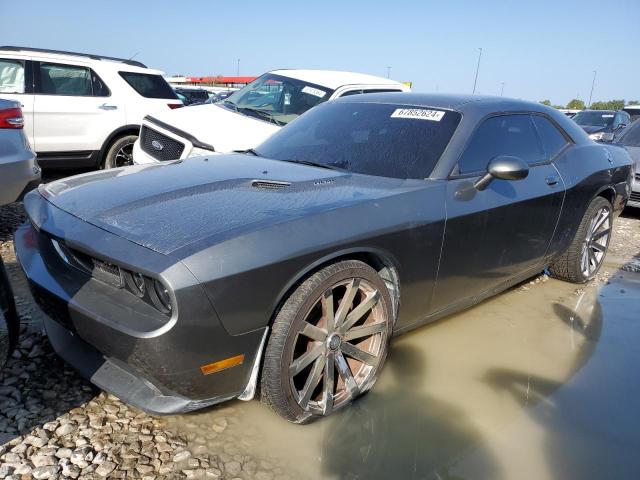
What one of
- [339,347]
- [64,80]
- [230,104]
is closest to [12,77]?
[64,80]

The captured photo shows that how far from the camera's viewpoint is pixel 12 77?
6051 millimetres

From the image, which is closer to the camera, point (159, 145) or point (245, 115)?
point (159, 145)

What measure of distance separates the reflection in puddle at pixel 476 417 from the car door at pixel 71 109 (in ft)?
16.6

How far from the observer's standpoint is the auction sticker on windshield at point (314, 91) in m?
5.98

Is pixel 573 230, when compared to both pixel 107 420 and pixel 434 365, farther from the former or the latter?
pixel 107 420

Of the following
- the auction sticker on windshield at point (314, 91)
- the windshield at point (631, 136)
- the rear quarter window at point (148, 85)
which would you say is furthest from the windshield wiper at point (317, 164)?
the windshield at point (631, 136)

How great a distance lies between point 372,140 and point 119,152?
4683mm

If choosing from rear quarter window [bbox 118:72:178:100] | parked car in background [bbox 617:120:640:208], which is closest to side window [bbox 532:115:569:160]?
parked car in background [bbox 617:120:640:208]

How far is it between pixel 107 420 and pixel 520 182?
2729 mm

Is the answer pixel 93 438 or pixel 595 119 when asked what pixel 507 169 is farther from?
pixel 595 119

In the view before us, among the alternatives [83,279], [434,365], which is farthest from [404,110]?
[83,279]

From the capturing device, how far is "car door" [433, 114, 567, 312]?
2.82 metres

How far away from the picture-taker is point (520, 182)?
10.7ft

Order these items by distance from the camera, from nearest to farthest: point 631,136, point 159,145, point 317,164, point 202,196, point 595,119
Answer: point 202,196, point 317,164, point 159,145, point 631,136, point 595,119
